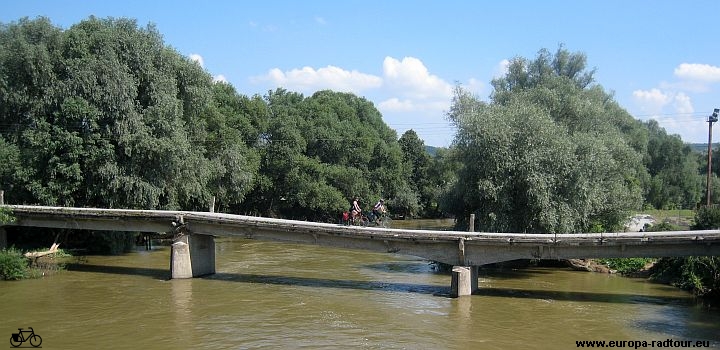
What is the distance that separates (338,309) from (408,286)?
19.7 feet

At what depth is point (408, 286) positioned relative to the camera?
28812 millimetres

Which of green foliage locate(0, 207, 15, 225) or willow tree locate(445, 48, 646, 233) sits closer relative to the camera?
green foliage locate(0, 207, 15, 225)

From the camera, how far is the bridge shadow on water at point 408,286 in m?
26.2

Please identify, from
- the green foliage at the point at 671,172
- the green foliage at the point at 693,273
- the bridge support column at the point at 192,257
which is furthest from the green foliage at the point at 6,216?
the green foliage at the point at 671,172

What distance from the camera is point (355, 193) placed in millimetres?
67438

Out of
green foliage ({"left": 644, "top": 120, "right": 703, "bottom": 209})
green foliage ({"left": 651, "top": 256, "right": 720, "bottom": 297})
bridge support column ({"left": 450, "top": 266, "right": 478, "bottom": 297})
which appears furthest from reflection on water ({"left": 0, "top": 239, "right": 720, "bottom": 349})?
green foliage ({"left": 644, "top": 120, "right": 703, "bottom": 209})

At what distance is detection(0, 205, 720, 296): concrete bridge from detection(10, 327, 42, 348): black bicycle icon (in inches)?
404

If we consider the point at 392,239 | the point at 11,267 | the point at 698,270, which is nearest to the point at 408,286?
the point at 392,239

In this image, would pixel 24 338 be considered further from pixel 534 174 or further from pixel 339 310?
pixel 534 174

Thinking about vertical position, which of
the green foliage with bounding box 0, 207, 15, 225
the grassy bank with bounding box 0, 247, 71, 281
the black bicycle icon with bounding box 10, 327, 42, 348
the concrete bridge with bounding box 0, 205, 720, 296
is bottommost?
the black bicycle icon with bounding box 10, 327, 42, 348

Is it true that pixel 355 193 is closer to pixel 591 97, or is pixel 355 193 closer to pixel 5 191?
pixel 591 97

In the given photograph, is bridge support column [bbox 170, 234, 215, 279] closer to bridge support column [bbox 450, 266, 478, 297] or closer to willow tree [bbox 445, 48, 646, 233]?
bridge support column [bbox 450, 266, 478, 297]

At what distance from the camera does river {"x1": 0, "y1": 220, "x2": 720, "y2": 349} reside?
1938cm

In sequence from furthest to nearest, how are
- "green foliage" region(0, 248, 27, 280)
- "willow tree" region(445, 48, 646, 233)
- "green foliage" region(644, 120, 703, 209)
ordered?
"green foliage" region(644, 120, 703, 209) → "willow tree" region(445, 48, 646, 233) → "green foliage" region(0, 248, 27, 280)
